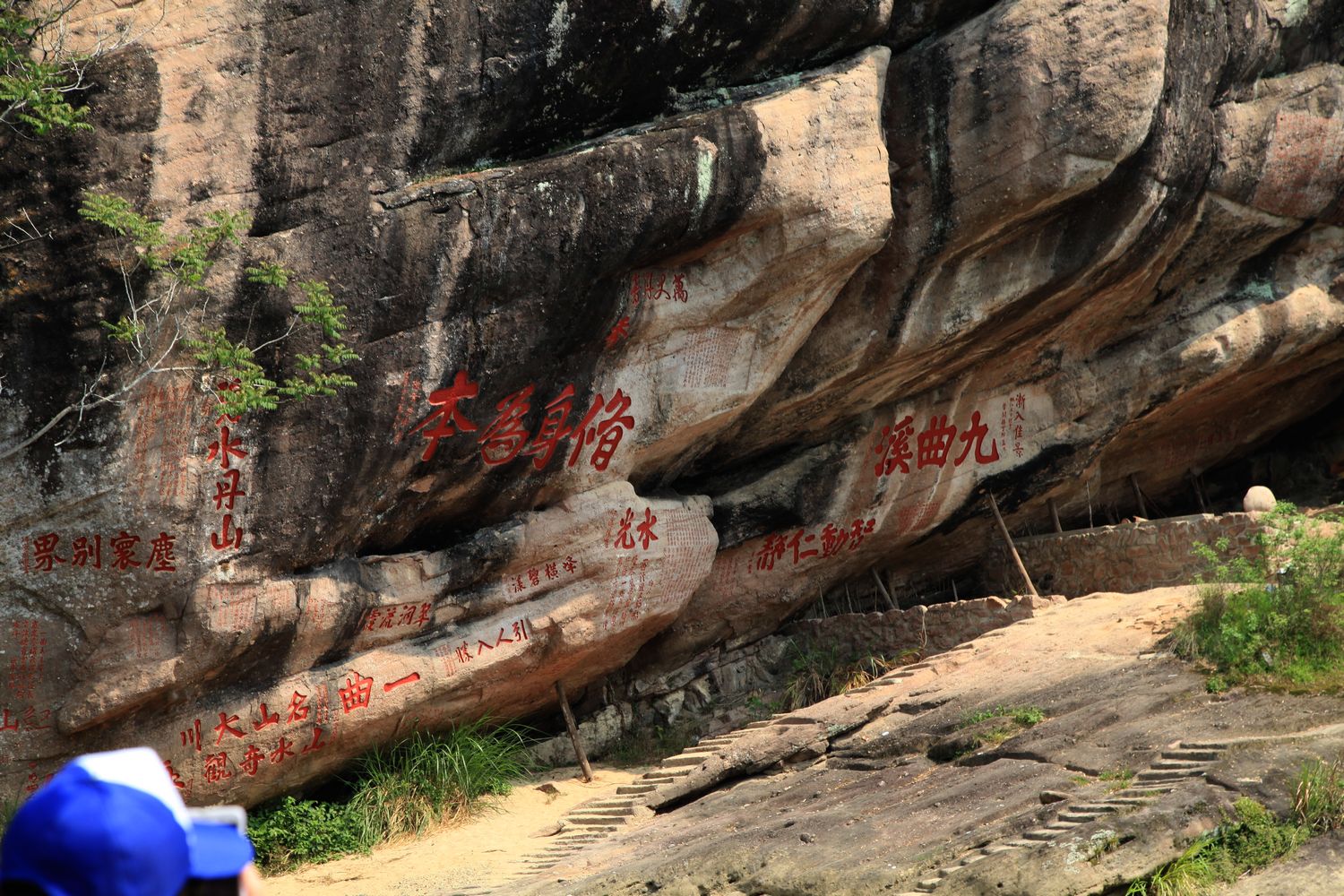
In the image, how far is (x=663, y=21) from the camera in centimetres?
948

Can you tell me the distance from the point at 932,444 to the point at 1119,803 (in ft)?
19.5

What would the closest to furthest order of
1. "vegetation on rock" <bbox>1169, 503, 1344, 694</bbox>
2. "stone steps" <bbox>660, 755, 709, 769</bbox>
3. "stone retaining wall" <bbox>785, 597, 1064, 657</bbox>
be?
"vegetation on rock" <bbox>1169, 503, 1344, 694</bbox> → "stone steps" <bbox>660, 755, 709, 769</bbox> → "stone retaining wall" <bbox>785, 597, 1064, 657</bbox>

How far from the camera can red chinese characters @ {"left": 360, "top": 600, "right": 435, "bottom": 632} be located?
963 centimetres

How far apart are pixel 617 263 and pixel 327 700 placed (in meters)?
4.03

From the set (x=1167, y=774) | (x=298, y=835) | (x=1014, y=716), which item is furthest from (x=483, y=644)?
(x=1167, y=774)

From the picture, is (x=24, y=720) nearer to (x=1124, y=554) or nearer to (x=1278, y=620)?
(x=1278, y=620)

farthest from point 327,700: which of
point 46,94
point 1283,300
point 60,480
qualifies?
point 1283,300

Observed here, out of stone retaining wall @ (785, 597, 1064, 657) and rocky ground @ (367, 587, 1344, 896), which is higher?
stone retaining wall @ (785, 597, 1064, 657)

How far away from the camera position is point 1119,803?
22.0 feet

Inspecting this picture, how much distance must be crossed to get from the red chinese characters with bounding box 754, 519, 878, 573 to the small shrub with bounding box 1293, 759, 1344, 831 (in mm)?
6108

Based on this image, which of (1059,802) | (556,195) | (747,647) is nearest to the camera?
(1059,802)

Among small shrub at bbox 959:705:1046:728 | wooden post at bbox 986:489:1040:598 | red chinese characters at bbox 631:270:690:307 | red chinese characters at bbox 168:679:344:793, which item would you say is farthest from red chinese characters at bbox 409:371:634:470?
wooden post at bbox 986:489:1040:598

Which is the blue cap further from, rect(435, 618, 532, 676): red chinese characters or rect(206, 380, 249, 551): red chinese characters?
rect(435, 618, 532, 676): red chinese characters

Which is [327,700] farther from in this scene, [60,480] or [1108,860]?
[1108,860]
